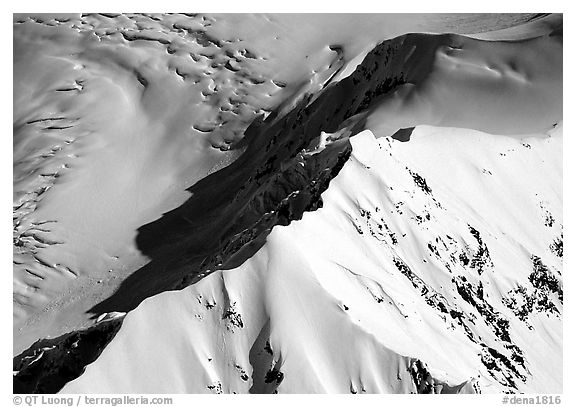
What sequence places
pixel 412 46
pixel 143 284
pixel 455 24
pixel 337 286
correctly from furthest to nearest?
1. pixel 455 24
2. pixel 412 46
3. pixel 143 284
4. pixel 337 286

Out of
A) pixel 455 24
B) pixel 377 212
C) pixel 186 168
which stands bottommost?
pixel 186 168

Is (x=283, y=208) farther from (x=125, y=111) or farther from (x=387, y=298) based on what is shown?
(x=125, y=111)

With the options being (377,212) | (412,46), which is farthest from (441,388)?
(412,46)

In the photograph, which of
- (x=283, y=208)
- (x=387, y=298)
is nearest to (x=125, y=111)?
(x=283, y=208)

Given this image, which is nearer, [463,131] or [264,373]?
[264,373]

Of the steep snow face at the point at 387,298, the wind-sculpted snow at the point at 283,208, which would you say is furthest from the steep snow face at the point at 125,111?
the steep snow face at the point at 387,298

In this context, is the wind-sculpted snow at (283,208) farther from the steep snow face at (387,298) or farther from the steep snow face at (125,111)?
the steep snow face at (125,111)

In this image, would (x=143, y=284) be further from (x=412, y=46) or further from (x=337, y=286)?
(x=412, y=46)
